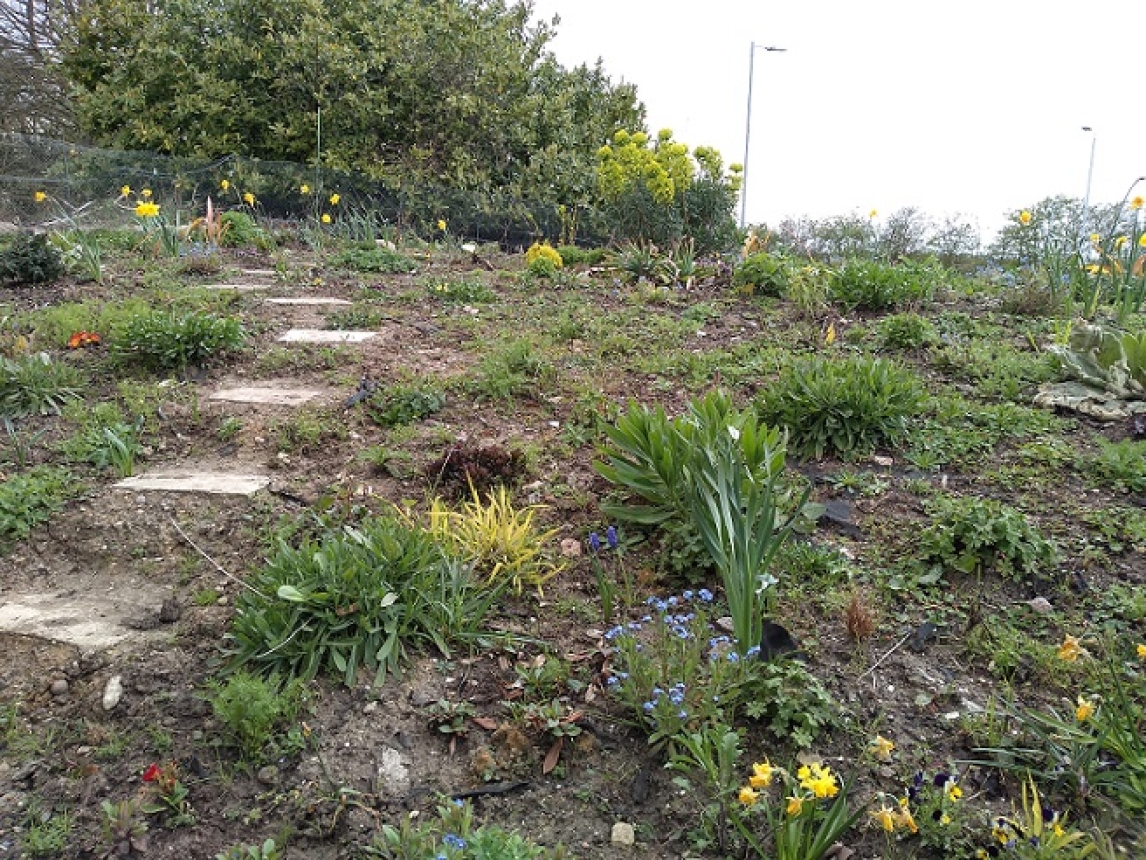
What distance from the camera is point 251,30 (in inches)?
459

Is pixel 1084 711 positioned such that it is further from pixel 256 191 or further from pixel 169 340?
pixel 256 191

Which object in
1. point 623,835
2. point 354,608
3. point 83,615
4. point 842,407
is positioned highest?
point 842,407

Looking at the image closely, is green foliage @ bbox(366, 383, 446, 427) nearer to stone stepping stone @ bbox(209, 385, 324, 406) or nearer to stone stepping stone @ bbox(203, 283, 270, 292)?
stone stepping stone @ bbox(209, 385, 324, 406)

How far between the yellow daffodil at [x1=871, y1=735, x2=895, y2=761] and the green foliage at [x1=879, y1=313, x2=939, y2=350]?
9.68 feet

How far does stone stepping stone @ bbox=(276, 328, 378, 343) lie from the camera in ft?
15.6

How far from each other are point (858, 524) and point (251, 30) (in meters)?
12.0

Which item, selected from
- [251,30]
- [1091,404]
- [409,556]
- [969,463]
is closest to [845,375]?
[969,463]

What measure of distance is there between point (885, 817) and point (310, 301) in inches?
201

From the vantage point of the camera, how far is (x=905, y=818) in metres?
1.68

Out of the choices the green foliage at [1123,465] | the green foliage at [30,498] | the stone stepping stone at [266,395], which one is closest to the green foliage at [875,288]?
the green foliage at [1123,465]

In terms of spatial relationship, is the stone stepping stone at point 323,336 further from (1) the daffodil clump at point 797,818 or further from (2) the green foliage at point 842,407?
(1) the daffodil clump at point 797,818

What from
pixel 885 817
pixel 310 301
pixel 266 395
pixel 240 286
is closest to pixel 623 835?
pixel 885 817

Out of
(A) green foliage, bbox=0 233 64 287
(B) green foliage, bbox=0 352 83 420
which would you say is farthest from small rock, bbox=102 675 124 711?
(A) green foliage, bbox=0 233 64 287

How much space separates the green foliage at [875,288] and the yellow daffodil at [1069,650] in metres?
3.32
